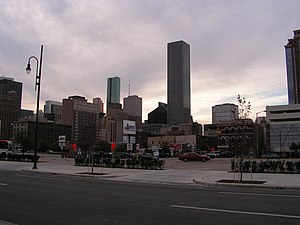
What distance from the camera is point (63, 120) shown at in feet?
597

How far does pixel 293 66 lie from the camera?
7239 inches

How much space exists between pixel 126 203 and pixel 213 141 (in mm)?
157698

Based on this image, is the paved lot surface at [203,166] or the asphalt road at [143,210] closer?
the asphalt road at [143,210]

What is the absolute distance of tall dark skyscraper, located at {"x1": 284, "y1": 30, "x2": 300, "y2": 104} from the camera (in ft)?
575

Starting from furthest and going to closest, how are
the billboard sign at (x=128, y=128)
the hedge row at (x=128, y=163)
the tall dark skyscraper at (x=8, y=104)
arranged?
the tall dark skyscraper at (x=8, y=104)
the billboard sign at (x=128, y=128)
the hedge row at (x=128, y=163)

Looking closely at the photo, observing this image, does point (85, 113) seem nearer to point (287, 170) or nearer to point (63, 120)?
point (63, 120)

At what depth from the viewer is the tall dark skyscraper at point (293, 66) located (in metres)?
175

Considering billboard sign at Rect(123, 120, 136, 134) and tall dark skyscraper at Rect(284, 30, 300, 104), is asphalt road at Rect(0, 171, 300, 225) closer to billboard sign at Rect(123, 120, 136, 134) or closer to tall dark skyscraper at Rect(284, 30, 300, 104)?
billboard sign at Rect(123, 120, 136, 134)

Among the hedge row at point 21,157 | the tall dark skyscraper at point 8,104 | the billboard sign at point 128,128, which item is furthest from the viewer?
the tall dark skyscraper at point 8,104

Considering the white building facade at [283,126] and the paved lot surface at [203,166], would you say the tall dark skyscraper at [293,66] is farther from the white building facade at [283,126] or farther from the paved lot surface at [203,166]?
the paved lot surface at [203,166]

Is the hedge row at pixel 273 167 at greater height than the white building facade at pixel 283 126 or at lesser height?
lesser

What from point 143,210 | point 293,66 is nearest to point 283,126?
point 293,66

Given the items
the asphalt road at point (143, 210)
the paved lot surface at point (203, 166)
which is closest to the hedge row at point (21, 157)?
the paved lot surface at point (203, 166)

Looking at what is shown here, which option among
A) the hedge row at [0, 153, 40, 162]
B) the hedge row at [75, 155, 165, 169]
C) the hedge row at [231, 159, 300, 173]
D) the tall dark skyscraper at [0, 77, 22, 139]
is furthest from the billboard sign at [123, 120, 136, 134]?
the tall dark skyscraper at [0, 77, 22, 139]
